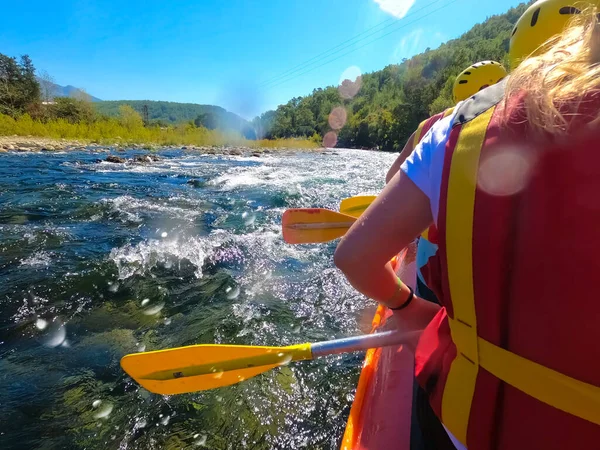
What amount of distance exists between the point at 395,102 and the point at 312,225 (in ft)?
217

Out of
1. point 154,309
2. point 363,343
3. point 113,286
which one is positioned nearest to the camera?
point 363,343

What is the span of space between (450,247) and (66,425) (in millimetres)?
2278

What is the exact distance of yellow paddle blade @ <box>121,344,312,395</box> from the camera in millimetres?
1593

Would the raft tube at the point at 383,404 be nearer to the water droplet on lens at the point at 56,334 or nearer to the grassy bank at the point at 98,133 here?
the water droplet on lens at the point at 56,334

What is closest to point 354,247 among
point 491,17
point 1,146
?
point 1,146

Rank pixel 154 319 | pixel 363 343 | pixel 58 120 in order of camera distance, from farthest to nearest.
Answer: pixel 58 120 → pixel 154 319 → pixel 363 343

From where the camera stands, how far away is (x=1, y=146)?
1526 centimetres

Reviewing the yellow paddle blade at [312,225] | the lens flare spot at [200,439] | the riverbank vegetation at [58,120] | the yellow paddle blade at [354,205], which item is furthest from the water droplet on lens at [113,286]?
the riverbank vegetation at [58,120]

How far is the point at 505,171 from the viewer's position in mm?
562

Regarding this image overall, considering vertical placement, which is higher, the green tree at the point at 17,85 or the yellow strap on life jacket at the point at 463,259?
the green tree at the point at 17,85

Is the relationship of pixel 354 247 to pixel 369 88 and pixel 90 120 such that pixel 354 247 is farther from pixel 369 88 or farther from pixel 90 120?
pixel 369 88

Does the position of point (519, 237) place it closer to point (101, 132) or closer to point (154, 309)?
→ point (154, 309)

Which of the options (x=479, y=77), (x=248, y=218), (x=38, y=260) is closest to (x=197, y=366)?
(x=479, y=77)

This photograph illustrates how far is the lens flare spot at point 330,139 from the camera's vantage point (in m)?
67.8
